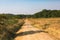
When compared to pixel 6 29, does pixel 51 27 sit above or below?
below

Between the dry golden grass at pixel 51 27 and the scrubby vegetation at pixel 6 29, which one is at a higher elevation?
the scrubby vegetation at pixel 6 29

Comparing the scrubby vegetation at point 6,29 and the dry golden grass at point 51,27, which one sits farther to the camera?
the dry golden grass at point 51,27

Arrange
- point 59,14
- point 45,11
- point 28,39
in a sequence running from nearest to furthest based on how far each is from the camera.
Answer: point 28,39 → point 59,14 → point 45,11

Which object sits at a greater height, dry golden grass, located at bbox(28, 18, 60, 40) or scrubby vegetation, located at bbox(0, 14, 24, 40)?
scrubby vegetation, located at bbox(0, 14, 24, 40)

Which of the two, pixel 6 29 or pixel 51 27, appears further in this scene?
pixel 51 27

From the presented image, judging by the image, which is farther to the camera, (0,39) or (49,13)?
(49,13)

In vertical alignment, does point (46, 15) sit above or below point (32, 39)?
below

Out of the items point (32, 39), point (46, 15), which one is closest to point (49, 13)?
point (46, 15)

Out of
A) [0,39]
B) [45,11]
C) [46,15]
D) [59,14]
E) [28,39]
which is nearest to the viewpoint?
[0,39]

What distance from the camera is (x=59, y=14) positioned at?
147250 millimetres

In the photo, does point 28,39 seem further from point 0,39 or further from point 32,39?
point 0,39

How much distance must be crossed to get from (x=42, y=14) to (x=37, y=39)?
5681 inches

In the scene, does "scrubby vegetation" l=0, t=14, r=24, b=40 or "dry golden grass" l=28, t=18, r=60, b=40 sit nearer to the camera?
"scrubby vegetation" l=0, t=14, r=24, b=40

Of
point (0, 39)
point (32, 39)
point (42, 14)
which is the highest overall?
point (0, 39)
